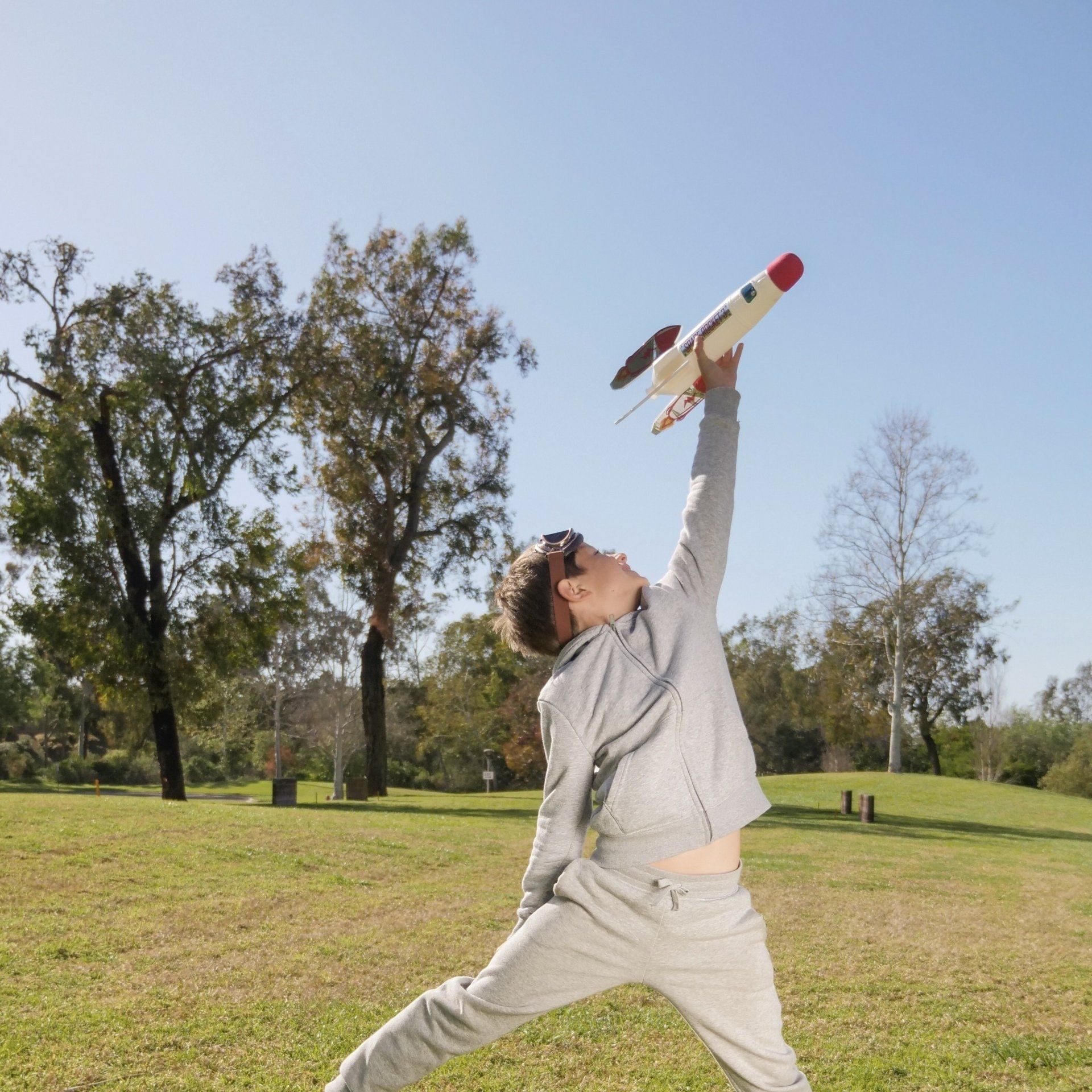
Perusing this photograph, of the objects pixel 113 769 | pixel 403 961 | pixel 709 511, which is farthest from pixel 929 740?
pixel 709 511

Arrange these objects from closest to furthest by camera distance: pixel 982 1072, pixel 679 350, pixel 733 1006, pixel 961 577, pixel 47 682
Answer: pixel 733 1006
pixel 679 350
pixel 982 1072
pixel 961 577
pixel 47 682

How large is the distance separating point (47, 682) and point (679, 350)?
1843 inches

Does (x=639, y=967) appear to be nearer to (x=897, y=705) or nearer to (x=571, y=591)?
(x=571, y=591)

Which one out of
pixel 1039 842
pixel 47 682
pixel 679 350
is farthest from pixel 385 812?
pixel 47 682

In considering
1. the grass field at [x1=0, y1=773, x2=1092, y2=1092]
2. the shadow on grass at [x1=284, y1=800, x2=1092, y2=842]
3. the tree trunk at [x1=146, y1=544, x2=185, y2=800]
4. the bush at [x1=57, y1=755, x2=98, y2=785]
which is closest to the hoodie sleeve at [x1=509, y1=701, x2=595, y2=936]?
the grass field at [x1=0, y1=773, x2=1092, y2=1092]

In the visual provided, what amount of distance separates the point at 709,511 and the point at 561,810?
1.06 meters

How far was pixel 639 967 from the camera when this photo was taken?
2750mm

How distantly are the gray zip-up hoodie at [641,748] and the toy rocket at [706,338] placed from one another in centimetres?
124

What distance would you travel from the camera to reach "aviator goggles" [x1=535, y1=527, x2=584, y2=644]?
3090 mm

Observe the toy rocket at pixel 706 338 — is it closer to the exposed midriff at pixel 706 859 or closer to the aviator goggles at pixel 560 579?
the aviator goggles at pixel 560 579

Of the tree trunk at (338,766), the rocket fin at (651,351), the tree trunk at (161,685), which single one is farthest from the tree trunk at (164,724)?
the rocket fin at (651,351)

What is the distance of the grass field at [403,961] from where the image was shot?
4.59 meters

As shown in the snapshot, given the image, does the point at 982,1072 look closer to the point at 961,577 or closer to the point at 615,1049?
the point at 615,1049

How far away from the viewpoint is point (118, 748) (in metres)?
48.1
